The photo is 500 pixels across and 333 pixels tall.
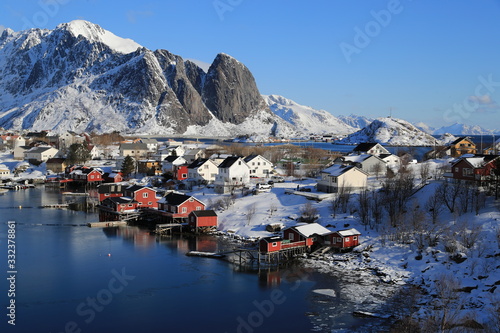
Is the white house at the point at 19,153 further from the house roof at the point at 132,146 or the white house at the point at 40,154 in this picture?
the house roof at the point at 132,146

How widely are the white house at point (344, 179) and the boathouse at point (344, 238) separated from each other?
8311mm

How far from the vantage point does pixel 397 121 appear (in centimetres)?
14700

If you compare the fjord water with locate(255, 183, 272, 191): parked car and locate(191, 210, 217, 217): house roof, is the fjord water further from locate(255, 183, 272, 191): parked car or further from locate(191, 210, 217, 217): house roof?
locate(255, 183, 272, 191): parked car

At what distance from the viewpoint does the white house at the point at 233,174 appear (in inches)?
1635

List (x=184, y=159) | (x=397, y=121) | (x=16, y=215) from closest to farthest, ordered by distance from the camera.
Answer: (x=16, y=215), (x=184, y=159), (x=397, y=121)

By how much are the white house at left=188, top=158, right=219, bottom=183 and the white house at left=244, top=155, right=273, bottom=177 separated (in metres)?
3.52

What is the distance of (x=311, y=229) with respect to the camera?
2638 cm

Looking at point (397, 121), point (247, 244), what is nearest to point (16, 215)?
point (247, 244)

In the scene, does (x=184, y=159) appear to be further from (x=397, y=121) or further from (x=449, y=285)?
(x=397, y=121)

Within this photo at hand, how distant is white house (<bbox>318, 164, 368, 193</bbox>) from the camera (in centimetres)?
3419

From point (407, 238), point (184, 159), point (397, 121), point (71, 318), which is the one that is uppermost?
point (397, 121)

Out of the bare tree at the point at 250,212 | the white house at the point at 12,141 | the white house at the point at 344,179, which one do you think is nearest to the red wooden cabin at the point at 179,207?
the bare tree at the point at 250,212

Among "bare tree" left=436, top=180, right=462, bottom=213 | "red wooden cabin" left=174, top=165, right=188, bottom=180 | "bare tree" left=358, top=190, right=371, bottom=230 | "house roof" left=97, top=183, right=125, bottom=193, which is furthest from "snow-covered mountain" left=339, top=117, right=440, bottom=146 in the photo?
"bare tree" left=358, top=190, right=371, bottom=230

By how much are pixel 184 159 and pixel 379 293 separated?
129 feet
